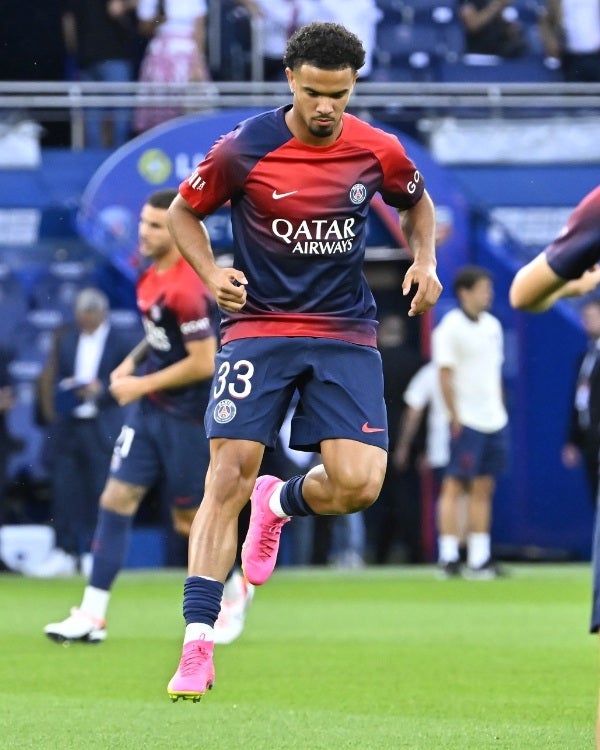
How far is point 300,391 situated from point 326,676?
182 cm

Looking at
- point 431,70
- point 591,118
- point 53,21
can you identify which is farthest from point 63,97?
point 591,118

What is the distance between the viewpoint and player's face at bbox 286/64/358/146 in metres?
6.34

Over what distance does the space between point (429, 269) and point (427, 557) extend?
1037 centimetres

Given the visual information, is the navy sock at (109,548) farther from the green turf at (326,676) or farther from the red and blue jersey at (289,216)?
the red and blue jersey at (289,216)

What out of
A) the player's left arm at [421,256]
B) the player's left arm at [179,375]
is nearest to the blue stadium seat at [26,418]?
the player's left arm at [179,375]

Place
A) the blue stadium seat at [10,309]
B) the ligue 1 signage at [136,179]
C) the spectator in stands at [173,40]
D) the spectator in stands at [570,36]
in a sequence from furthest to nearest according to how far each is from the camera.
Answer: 1. the spectator in stands at [570,36]
2. the spectator in stands at [173,40]
3. the blue stadium seat at [10,309]
4. the ligue 1 signage at [136,179]

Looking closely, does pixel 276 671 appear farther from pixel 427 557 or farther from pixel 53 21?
pixel 53 21

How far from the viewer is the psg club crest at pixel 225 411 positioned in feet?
21.2

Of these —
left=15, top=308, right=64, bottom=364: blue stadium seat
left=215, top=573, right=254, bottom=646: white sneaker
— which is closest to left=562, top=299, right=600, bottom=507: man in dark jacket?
left=15, top=308, right=64, bottom=364: blue stadium seat

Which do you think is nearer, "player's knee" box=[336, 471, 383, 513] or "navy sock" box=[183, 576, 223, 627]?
"navy sock" box=[183, 576, 223, 627]

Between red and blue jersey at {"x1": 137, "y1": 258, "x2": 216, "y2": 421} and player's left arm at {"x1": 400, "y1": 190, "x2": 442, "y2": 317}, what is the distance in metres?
2.12

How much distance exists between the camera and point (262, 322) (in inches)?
260

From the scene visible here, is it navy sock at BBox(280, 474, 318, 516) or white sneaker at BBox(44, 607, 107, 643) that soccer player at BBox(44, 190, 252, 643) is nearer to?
white sneaker at BBox(44, 607, 107, 643)

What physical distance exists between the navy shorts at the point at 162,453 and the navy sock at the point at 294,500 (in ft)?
6.97
